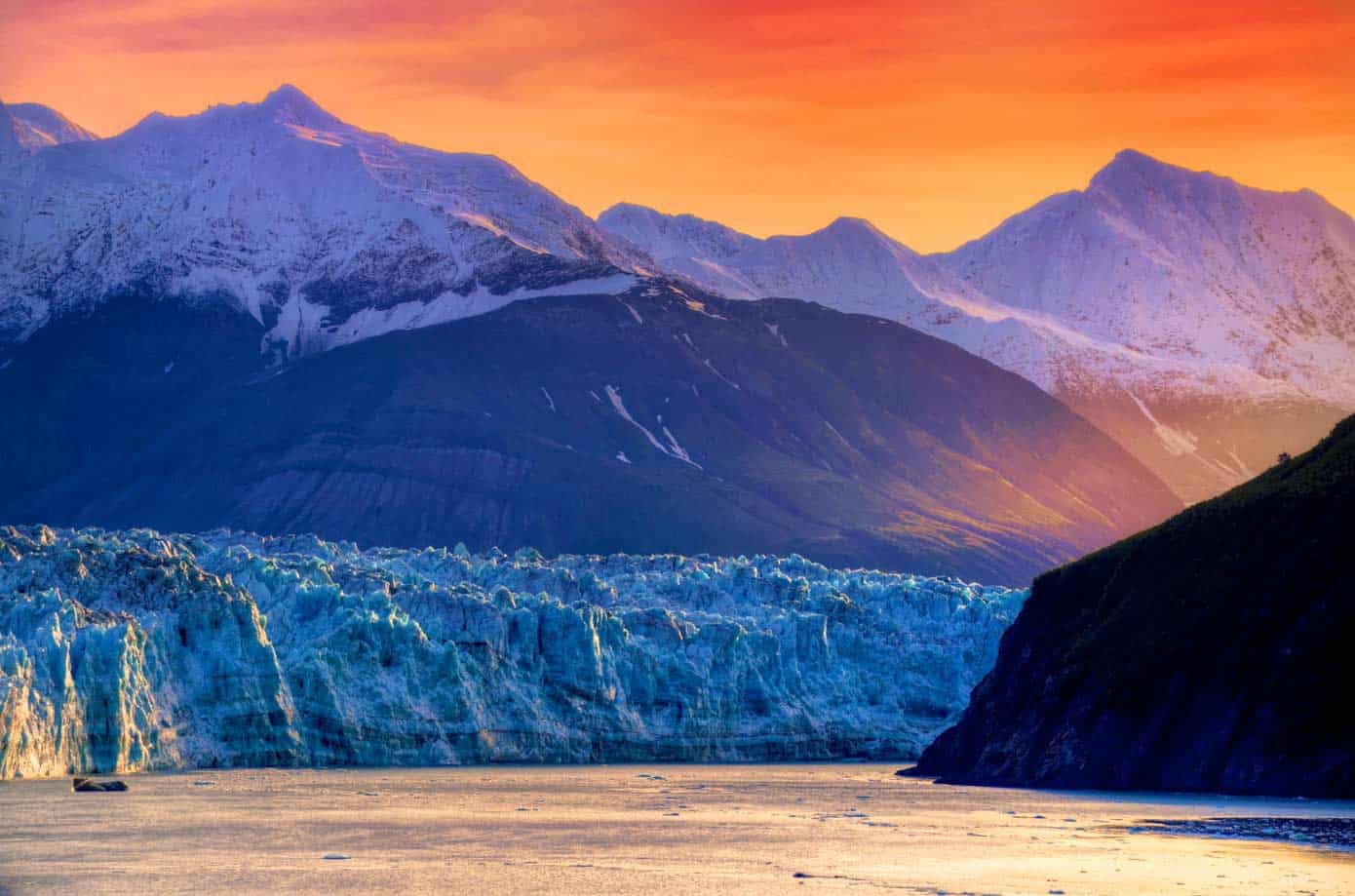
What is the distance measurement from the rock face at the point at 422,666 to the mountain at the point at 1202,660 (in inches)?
1263

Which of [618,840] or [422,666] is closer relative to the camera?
[618,840]

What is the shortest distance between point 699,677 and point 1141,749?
166 feet

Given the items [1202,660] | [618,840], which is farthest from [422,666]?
[1202,660]

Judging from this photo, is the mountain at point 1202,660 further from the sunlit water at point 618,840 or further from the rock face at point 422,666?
the rock face at point 422,666

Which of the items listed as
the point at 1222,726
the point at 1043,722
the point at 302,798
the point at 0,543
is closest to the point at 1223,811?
the point at 1222,726

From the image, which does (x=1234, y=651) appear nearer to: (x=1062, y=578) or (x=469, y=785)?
(x=1062, y=578)

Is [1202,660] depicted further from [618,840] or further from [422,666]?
[422,666]

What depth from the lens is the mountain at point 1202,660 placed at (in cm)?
11056

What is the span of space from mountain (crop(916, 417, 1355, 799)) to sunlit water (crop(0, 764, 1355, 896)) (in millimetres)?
3131

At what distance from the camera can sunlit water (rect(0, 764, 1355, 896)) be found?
3305 inches

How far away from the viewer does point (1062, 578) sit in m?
142

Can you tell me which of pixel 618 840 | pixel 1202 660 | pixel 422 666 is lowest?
pixel 618 840

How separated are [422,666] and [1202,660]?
176ft

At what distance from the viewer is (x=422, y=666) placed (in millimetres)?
149750
